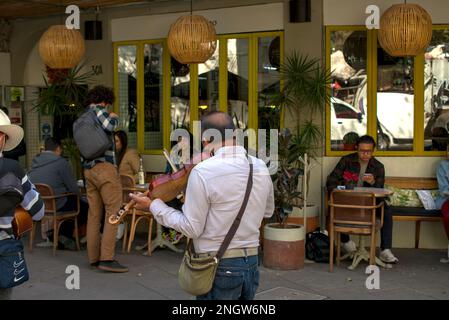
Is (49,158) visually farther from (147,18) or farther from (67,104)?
(147,18)

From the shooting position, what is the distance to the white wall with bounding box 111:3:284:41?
7879mm

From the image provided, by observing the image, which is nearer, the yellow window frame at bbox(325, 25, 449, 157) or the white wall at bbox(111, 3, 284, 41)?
the yellow window frame at bbox(325, 25, 449, 157)

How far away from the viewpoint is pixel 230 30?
816 centimetres

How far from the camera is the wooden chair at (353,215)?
20.3 feet

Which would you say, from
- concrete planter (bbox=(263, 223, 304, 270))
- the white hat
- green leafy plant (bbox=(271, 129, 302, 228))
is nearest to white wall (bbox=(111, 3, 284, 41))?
green leafy plant (bbox=(271, 129, 302, 228))

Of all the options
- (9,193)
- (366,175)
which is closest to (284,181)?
(366,175)

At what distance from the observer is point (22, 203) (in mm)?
3480

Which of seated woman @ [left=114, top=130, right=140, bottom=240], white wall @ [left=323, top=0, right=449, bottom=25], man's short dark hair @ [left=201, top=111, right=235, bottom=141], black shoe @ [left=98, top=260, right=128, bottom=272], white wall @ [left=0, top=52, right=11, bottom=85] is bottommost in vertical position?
black shoe @ [left=98, top=260, right=128, bottom=272]

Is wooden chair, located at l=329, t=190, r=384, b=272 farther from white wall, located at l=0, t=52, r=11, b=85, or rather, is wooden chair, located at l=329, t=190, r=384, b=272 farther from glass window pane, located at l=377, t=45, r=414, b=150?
white wall, located at l=0, t=52, r=11, b=85

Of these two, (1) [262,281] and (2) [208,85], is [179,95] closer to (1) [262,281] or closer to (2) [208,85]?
(2) [208,85]

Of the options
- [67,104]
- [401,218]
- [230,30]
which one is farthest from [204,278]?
[67,104]

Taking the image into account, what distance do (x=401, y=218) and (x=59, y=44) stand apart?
4.80 m

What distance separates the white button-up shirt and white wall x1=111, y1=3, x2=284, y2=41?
4865 mm

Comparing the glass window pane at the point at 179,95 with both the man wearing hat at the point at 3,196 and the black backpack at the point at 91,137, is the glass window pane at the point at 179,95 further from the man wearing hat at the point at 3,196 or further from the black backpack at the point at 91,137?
the man wearing hat at the point at 3,196
